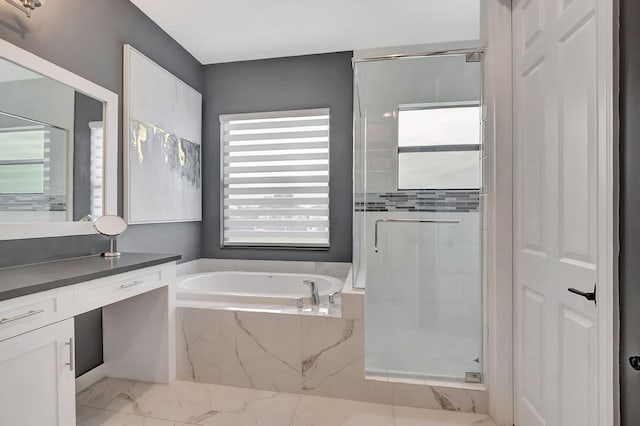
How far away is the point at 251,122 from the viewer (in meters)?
3.36

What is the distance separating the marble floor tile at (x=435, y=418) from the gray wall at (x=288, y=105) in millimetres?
1523

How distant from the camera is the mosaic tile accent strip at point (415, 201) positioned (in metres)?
2.45

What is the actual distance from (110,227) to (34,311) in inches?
36.3

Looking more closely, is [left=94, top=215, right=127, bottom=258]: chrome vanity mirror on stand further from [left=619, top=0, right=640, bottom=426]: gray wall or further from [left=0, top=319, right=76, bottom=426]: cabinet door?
[left=619, top=0, right=640, bottom=426]: gray wall

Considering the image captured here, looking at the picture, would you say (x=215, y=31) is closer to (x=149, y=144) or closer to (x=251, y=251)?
(x=149, y=144)

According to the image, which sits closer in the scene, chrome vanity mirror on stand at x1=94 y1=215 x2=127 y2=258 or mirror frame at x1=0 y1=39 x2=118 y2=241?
mirror frame at x1=0 y1=39 x2=118 y2=241

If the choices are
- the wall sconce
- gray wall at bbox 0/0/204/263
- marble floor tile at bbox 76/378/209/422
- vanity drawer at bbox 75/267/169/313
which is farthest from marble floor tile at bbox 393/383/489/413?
the wall sconce

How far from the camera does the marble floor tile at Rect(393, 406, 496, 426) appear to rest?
174cm

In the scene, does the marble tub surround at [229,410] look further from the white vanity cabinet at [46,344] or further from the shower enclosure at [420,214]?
the white vanity cabinet at [46,344]

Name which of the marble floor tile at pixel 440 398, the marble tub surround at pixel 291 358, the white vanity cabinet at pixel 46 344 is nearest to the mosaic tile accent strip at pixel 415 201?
the marble tub surround at pixel 291 358

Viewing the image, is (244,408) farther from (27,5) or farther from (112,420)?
(27,5)

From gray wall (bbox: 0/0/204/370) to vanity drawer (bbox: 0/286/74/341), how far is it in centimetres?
55

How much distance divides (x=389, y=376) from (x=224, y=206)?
2297 millimetres

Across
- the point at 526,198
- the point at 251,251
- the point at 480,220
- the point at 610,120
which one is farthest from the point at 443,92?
the point at 251,251
